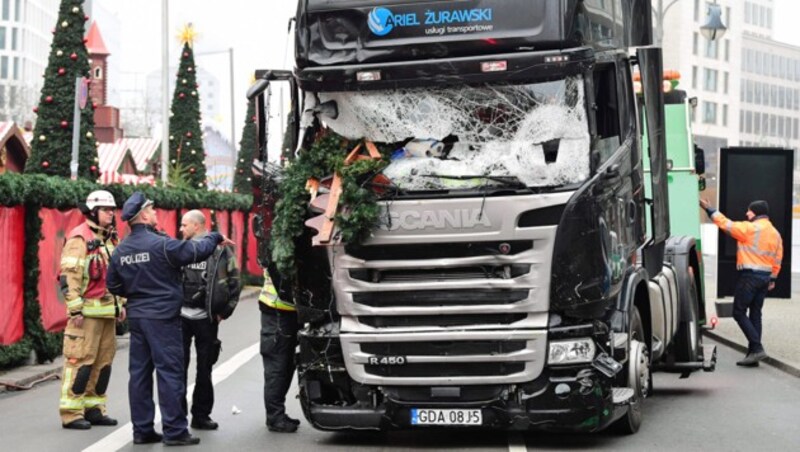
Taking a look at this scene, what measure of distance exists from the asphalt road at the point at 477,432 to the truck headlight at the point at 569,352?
85cm

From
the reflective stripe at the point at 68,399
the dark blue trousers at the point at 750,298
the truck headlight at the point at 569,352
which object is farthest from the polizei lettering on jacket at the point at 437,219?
the dark blue trousers at the point at 750,298

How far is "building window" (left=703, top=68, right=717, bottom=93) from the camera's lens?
133625 mm

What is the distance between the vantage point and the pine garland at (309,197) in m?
10.3

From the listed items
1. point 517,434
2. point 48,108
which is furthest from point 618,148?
point 48,108

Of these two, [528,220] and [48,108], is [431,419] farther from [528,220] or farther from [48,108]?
[48,108]

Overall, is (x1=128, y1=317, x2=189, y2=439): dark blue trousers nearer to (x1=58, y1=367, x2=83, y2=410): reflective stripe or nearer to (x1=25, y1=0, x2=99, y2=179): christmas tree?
→ (x1=58, y1=367, x2=83, y2=410): reflective stripe

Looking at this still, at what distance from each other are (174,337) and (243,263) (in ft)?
101

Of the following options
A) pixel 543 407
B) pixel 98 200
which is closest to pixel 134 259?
pixel 98 200

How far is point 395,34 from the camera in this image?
1078cm

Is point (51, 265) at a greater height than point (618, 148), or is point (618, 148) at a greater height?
point (618, 148)

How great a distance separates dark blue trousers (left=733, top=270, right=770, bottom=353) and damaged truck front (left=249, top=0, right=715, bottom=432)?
642 cm

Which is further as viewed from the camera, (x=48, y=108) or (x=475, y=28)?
(x=48, y=108)

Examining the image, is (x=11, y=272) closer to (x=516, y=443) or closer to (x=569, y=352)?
(x=516, y=443)

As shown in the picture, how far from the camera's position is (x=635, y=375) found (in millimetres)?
11156
